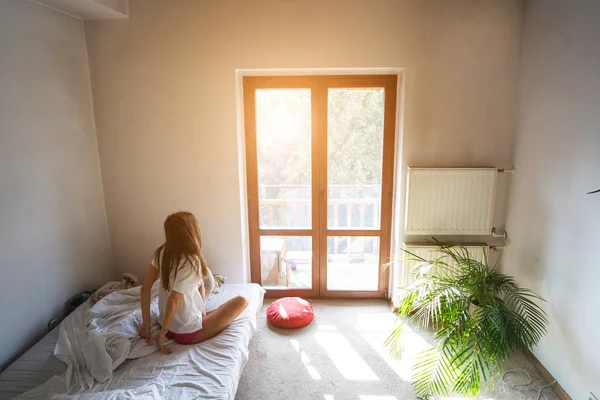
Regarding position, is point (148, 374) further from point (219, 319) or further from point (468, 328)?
point (468, 328)

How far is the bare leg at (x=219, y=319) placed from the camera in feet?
7.20

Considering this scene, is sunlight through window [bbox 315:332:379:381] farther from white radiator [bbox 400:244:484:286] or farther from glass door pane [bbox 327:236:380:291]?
white radiator [bbox 400:244:484:286]

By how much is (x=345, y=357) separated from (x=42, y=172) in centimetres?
247

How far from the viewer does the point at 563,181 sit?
2223mm

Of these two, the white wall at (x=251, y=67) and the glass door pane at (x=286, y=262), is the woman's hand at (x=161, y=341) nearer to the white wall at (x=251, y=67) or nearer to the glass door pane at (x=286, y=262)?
the white wall at (x=251, y=67)

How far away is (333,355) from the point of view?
8.57ft

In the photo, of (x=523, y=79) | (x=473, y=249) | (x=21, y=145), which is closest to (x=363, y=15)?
(x=523, y=79)

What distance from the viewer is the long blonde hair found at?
1.96 m

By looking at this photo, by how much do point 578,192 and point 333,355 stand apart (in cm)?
189

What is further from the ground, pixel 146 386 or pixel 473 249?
pixel 473 249

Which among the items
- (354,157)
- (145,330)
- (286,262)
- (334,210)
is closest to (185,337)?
(145,330)

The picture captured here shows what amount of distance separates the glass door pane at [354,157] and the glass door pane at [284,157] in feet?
0.68

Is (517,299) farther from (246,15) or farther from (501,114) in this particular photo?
(246,15)

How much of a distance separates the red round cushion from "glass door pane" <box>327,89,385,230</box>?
0.74 m
